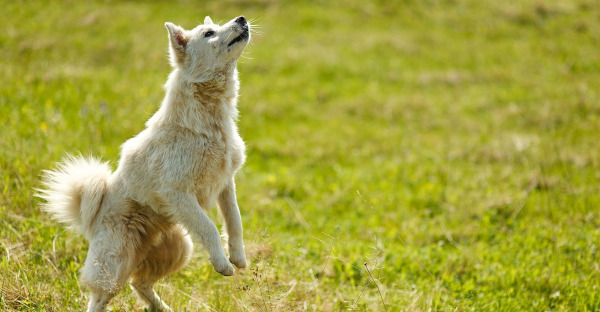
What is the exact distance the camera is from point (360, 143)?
10914mm

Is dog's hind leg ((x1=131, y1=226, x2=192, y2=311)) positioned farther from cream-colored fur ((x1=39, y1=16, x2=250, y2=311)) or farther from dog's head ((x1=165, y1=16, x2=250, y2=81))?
dog's head ((x1=165, y1=16, x2=250, y2=81))

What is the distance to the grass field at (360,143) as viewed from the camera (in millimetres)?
5086

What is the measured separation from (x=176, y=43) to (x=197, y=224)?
1.61 m

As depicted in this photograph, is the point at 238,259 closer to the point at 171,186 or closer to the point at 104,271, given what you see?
the point at 171,186

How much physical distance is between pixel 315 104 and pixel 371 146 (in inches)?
103

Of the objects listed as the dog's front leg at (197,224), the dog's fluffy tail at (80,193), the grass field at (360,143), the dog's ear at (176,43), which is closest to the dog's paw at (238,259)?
the grass field at (360,143)

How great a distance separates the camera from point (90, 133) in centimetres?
797

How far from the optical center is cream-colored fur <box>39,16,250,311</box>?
4121 millimetres

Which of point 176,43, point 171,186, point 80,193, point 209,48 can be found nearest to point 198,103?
Answer: point 209,48

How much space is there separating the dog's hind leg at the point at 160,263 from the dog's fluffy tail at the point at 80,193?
0.54m

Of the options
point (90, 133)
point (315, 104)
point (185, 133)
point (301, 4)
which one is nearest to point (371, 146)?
point (315, 104)

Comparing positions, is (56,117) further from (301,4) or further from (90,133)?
(301,4)

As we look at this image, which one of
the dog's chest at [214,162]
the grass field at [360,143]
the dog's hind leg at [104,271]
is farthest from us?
the grass field at [360,143]

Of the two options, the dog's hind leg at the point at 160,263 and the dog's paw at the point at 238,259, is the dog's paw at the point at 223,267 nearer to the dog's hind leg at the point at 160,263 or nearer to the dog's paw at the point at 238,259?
the dog's paw at the point at 238,259
